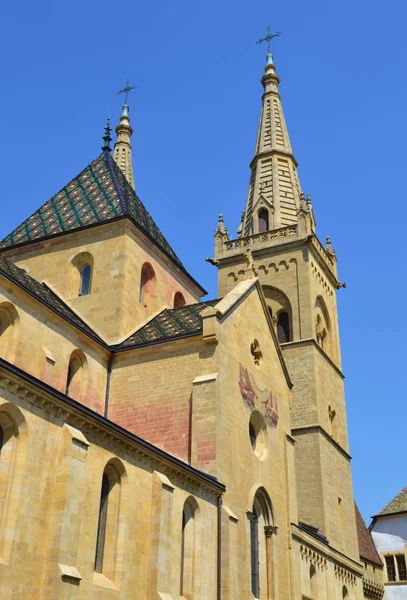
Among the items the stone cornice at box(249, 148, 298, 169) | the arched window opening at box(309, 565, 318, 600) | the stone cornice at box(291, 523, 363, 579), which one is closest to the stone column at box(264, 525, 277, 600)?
the stone cornice at box(291, 523, 363, 579)

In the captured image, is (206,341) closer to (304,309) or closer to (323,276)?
(304,309)

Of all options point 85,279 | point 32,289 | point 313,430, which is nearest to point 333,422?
point 313,430

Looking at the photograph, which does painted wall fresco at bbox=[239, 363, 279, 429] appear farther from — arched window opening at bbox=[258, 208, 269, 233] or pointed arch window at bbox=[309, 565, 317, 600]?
arched window opening at bbox=[258, 208, 269, 233]

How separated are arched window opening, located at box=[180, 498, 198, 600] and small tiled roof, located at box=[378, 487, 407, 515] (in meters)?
29.2

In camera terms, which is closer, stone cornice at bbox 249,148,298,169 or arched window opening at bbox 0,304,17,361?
arched window opening at bbox 0,304,17,361

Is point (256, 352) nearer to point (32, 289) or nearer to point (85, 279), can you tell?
point (85, 279)

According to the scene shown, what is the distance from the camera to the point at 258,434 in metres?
21.8

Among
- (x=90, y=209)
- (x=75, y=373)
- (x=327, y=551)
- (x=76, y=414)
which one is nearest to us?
(x=76, y=414)

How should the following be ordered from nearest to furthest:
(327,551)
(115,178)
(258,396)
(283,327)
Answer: (258,396)
(327,551)
(115,178)
(283,327)

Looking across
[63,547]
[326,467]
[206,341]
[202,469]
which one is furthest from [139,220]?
[63,547]

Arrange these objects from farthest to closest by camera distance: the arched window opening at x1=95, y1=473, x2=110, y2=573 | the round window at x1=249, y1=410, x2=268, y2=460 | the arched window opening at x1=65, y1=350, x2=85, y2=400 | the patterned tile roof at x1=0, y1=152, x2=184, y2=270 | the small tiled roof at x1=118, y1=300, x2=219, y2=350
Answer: the patterned tile roof at x1=0, y1=152, x2=184, y2=270 < the round window at x1=249, y1=410, x2=268, y2=460 < the small tiled roof at x1=118, y1=300, x2=219, y2=350 < the arched window opening at x1=65, y1=350, x2=85, y2=400 < the arched window opening at x1=95, y1=473, x2=110, y2=573

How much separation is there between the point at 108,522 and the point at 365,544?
29.4m

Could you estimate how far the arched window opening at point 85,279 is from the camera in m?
24.7

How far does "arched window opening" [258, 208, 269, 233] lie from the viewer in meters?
41.3
